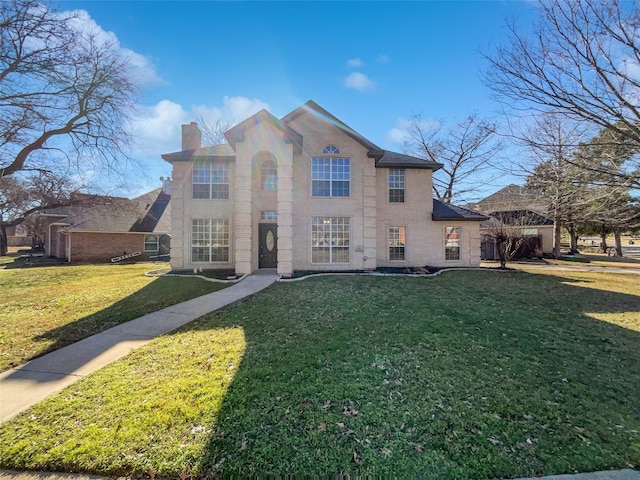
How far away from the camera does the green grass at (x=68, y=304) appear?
5.87 metres

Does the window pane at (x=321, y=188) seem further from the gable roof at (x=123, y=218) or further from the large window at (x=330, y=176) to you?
the gable roof at (x=123, y=218)

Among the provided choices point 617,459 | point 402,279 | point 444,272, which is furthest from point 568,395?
point 444,272

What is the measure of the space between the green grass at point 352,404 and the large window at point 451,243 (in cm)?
996

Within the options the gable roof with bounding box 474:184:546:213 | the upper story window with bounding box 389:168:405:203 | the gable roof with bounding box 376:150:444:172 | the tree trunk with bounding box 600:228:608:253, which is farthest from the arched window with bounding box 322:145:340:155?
the tree trunk with bounding box 600:228:608:253

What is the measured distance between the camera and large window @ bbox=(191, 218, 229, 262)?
49.6 feet

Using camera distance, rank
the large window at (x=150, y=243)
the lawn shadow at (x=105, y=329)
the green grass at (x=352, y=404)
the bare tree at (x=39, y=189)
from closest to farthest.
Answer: the green grass at (x=352, y=404) < the lawn shadow at (x=105, y=329) < the bare tree at (x=39, y=189) < the large window at (x=150, y=243)

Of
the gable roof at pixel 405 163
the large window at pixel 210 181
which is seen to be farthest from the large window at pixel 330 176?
the large window at pixel 210 181

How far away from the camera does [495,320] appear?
286 inches

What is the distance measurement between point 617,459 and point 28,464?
19.5ft

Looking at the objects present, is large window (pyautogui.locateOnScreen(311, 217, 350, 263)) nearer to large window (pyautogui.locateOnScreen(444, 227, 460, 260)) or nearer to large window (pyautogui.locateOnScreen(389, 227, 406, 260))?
large window (pyautogui.locateOnScreen(389, 227, 406, 260))

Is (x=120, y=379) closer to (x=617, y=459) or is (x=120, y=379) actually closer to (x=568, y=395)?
(x=617, y=459)

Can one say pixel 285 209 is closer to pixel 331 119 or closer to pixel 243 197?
pixel 243 197

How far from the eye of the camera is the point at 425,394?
397 centimetres

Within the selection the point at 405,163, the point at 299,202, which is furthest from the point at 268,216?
the point at 405,163
